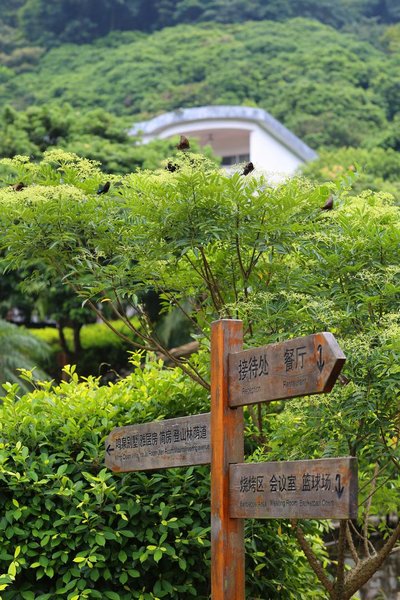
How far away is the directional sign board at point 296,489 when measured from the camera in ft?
11.9

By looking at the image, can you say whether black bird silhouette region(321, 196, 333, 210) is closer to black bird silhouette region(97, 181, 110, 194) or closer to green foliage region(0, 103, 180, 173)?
black bird silhouette region(97, 181, 110, 194)

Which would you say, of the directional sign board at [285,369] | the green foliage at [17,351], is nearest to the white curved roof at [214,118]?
the green foliage at [17,351]

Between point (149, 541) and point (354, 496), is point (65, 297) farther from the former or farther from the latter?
point (354, 496)

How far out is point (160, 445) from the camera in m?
4.68

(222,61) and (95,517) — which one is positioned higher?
(222,61)

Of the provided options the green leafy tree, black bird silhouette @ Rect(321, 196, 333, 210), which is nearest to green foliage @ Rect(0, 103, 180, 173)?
the green leafy tree

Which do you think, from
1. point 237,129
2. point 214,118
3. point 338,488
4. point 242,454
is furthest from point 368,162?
point 338,488

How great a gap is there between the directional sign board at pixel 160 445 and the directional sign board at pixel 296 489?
26cm

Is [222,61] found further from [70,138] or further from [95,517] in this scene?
[95,517]

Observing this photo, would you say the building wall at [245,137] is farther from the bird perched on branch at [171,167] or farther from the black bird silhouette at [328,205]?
the black bird silhouette at [328,205]

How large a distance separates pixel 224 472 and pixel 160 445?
1.76 feet

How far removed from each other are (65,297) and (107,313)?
75 cm

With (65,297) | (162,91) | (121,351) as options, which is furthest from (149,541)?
(162,91)

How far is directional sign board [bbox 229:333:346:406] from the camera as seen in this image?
367cm
